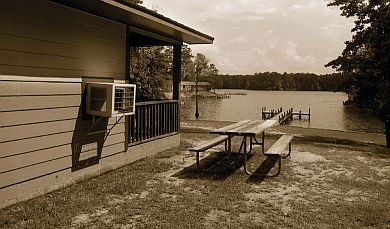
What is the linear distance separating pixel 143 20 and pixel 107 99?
6.63 ft

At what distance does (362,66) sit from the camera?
40.3 feet

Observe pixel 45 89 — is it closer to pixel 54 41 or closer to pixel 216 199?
pixel 54 41

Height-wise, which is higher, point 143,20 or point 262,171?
point 143,20

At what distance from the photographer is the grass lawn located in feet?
13.8

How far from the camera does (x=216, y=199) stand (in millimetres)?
5059

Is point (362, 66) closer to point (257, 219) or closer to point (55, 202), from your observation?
point (257, 219)

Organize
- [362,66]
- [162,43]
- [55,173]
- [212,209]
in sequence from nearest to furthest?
[212,209] < [55,173] < [162,43] < [362,66]

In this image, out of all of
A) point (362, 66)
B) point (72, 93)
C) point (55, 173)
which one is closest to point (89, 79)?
point (72, 93)

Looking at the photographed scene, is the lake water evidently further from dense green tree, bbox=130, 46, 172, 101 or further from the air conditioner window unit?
the air conditioner window unit

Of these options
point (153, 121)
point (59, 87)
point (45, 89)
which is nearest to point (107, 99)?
point (59, 87)

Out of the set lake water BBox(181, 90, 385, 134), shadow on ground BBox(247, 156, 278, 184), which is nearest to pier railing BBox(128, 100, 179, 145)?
shadow on ground BBox(247, 156, 278, 184)

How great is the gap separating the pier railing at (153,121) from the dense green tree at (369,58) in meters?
6.95

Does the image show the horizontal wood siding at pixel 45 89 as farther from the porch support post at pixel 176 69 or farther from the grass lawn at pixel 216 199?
the porch support post at pixel 176 69

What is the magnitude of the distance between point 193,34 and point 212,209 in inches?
200
